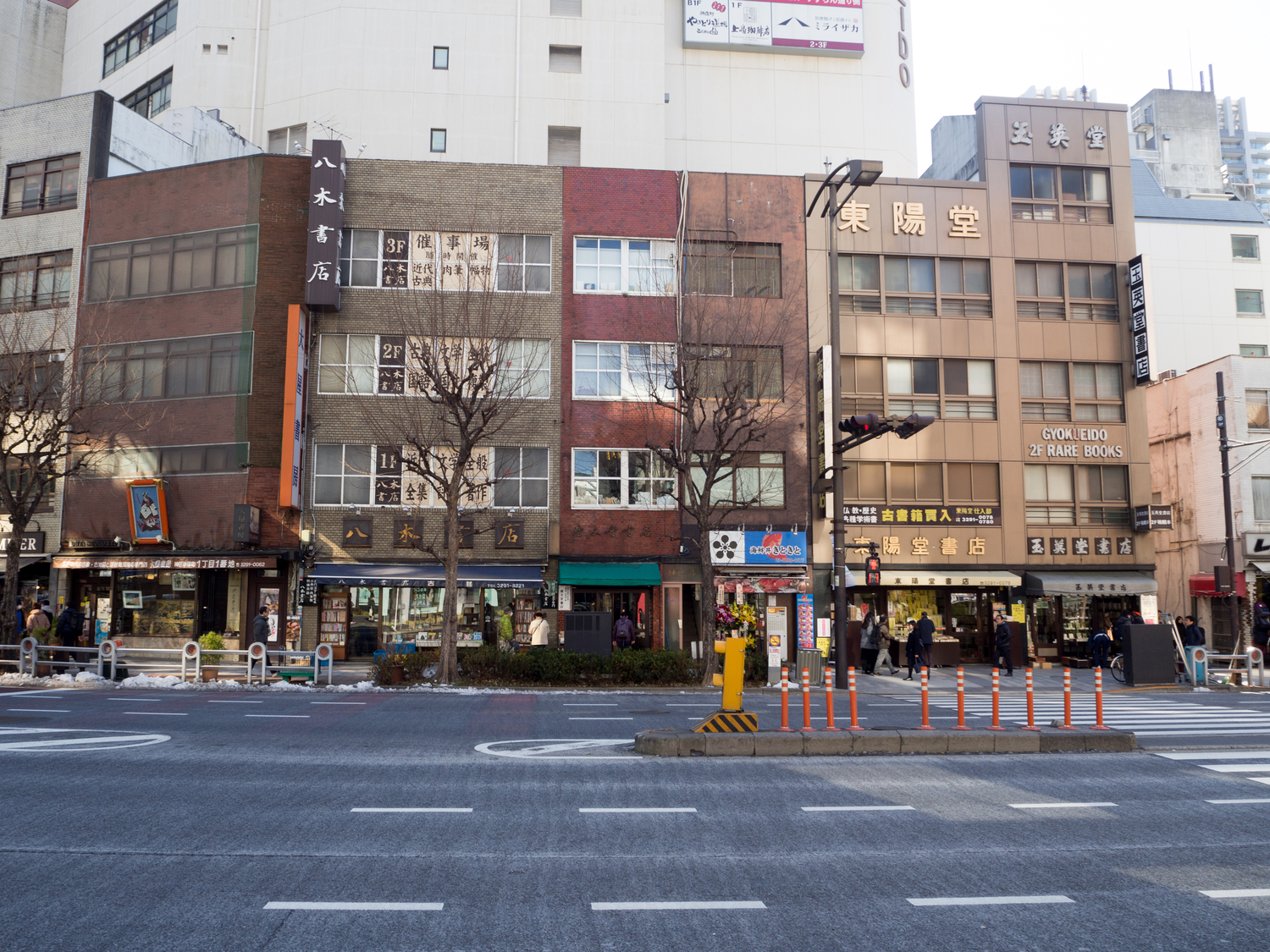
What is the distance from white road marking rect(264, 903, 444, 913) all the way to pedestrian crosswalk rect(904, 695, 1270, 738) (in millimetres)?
11865

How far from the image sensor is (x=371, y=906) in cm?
643

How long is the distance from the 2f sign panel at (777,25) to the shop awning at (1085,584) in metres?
25.1

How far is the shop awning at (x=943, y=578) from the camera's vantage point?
30797mm

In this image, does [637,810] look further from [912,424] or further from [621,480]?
[621,480]

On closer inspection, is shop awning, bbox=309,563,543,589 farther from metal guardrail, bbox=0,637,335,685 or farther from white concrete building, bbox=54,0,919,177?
white concrete building, bbox=54,0,919,177

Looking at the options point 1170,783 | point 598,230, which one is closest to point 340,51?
point 598,230

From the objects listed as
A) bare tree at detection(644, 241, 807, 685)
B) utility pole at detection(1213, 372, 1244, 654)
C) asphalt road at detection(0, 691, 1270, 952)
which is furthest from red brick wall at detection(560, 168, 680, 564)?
asphalt road at detection(0, 691, 1270, 952)

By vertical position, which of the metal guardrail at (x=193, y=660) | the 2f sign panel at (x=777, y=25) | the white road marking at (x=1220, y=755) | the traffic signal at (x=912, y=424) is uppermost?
the 2f sign panel at (x=777, y=25)

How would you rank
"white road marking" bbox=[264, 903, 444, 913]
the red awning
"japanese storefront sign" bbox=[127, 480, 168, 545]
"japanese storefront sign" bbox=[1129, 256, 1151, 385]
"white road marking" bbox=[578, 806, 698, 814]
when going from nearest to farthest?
"white road marking" bbox=[264, 903, 444, 913]
"white road marking" bbox=[578, 806, 698, 814]
"japanese storefront sign" bbox=[127, 480, 168, 545]
the red awning
"japanese storefront sign" bbox=[1129, 256, 1151, 385]

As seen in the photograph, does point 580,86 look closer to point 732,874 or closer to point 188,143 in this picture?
point 188,143

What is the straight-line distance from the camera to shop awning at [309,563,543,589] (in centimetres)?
2845

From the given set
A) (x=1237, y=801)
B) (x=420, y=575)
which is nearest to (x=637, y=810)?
(x=1237, y=801)

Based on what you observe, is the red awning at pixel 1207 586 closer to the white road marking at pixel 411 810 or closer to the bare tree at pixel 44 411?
the white road marking at pixel 411 810

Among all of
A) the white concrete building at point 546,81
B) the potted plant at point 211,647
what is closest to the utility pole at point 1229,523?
the white concrete building at point 546,81
